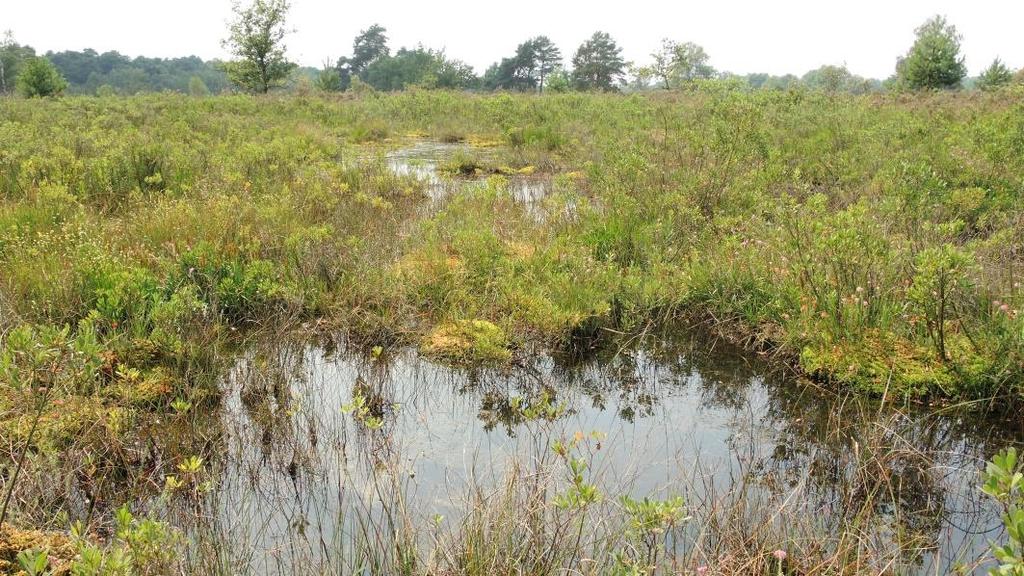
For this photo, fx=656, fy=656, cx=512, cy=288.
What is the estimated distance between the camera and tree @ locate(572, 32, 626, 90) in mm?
60125

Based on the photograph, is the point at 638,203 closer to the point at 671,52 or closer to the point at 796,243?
the point at 796,243

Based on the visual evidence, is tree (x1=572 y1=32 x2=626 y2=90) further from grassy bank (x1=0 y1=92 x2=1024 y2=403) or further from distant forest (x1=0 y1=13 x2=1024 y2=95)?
grassy bank (x1=0 y1=92 x2=1024 y2=403)

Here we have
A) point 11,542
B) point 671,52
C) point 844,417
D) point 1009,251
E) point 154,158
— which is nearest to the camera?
point 11,542

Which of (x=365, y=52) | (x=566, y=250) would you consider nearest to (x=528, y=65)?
(x=365, y=52)

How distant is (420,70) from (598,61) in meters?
21.2

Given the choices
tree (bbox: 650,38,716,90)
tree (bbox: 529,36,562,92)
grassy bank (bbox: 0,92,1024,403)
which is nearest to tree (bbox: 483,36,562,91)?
tree (bbox: 529,36,562,92)

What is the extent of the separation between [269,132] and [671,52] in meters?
28.1

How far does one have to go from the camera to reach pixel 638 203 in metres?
7.73

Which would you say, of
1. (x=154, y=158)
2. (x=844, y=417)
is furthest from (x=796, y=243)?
(x=154, y=158)

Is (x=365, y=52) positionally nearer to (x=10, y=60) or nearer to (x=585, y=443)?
(x=10, y=60)

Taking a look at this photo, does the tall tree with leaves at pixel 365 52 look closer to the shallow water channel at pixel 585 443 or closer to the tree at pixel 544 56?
the tree at pixel 544 56

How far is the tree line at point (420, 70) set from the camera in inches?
1058

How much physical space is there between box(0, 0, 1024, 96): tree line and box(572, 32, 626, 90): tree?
0.30 feet

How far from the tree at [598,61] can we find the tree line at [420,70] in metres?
0.09
